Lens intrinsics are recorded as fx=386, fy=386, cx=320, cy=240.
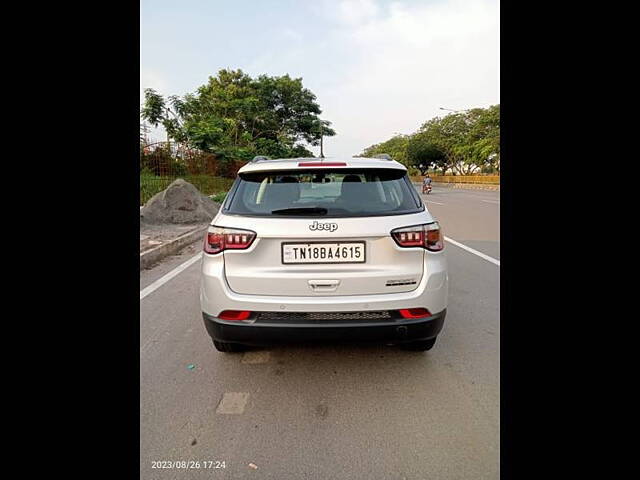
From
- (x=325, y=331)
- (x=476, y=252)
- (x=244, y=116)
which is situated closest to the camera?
(x=325, y=331)

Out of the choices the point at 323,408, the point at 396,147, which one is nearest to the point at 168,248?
the point at 323,408

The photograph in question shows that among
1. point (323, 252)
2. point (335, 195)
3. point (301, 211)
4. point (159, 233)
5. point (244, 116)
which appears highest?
point (244, 116)

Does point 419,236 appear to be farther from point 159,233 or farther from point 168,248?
point 159,233

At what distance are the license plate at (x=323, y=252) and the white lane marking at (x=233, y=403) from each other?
0.91m

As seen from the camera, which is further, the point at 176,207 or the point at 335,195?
the point at 176,207

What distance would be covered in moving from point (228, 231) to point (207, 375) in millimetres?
1078

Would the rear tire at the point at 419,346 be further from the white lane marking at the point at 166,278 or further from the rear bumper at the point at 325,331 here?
the white lane marking at the point at 166,278

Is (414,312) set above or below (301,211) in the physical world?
below

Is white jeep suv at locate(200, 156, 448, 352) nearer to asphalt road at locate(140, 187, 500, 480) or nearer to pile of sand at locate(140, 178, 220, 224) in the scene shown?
asphalt road at locate(140, 187, 500, 480)

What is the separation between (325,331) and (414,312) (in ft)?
1.85

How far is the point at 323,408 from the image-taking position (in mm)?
2312

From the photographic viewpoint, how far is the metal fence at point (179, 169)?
39.6ft
